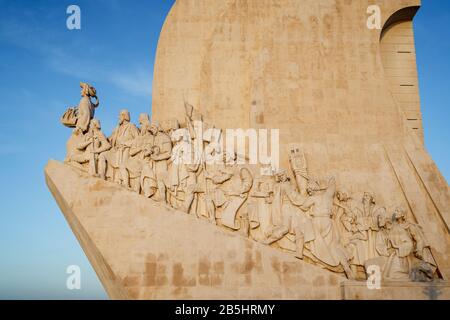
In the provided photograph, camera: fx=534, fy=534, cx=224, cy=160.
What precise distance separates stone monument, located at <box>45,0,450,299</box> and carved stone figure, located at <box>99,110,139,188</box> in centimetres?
3

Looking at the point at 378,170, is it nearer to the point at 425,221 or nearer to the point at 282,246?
the point at 425,221

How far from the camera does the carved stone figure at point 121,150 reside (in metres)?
9.41

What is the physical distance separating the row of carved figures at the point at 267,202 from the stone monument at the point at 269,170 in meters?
0.02

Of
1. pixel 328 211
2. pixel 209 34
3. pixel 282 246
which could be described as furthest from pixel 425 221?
pixel 209 34

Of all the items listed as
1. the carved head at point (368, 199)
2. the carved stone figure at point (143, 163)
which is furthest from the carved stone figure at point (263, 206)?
the carved stone figure at point (143, 163)

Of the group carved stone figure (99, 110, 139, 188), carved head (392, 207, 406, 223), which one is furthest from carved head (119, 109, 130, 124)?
carved head (392, 207, 406, 223)

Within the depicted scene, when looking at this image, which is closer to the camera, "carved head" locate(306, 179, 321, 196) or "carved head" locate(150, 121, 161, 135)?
"carved head" locate(306, 179, 321, 196)

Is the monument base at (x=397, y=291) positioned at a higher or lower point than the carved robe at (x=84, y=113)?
lower

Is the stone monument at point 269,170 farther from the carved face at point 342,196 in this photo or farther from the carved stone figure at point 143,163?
the carved face at point 342,196

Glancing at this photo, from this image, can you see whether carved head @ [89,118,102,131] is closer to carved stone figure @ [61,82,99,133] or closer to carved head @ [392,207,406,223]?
carved stone figure @ [61,82,99,133]

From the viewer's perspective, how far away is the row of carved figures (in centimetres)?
905

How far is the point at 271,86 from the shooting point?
423 inches

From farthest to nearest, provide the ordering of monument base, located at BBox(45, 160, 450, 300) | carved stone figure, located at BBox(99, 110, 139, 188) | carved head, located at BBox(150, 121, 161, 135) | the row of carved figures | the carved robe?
the carved robe, carved head, located at BBox(150, 121, 161, 135), carved stone figure, located at BBox(99, 110, 139, 188), the row of carved figures, monument base, located at BBox(45, 160, 450, 300)

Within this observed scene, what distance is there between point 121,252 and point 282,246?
2.69 metres
